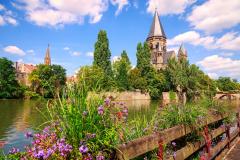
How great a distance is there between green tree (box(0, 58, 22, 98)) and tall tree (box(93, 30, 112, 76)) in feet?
69.0

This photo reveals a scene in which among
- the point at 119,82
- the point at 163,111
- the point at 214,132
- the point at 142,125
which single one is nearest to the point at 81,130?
the point at 142,125

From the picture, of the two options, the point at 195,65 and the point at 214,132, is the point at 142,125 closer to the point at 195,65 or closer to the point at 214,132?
the point at 214,132

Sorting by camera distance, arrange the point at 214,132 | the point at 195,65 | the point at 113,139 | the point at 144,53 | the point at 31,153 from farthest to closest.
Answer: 1. the point at 195,65
2. the point at 144,53
3. the point at 214,132
4. the point at 113,139
5. the point at 31,153

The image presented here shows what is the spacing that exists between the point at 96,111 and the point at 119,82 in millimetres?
72284

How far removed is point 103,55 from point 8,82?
24.8 meters

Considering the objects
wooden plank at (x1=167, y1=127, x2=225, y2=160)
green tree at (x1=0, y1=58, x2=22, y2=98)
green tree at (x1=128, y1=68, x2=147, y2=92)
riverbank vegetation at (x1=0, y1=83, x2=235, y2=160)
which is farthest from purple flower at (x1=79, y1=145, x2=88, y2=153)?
green tree at (x1=128, y1=68, x2=147, y2=92)

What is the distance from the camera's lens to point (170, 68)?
8600 cm

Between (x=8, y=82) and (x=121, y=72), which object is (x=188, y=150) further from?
(x=8, y=82)

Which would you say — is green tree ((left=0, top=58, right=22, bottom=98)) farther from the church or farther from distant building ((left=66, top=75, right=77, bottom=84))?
distant building ((left=66, top=75, right=77, bottom=84))

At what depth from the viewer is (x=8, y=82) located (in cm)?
7206

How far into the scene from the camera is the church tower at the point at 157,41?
119 metres

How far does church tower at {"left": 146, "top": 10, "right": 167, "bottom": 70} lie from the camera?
11906 centimetres

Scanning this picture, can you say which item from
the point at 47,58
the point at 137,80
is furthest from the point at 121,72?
the point at 47,58

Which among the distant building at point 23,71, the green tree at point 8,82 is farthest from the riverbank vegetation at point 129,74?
the distant building at point 23,71
